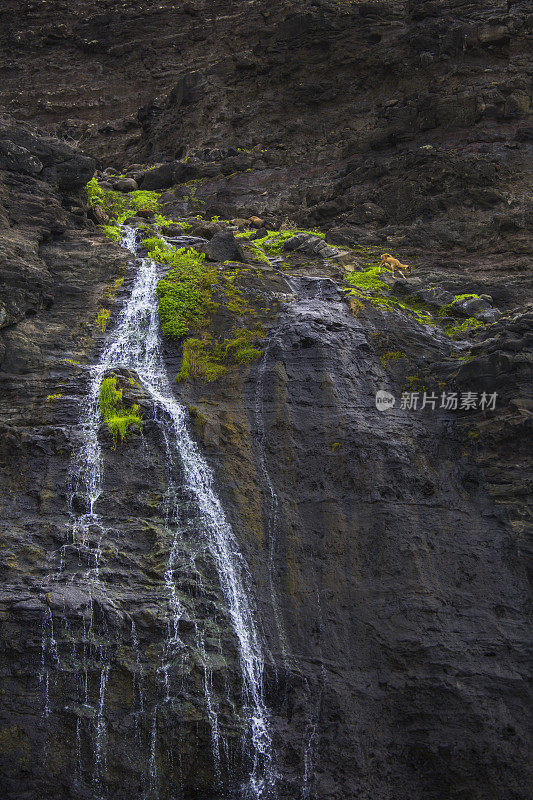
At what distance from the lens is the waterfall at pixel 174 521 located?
8.68 metres

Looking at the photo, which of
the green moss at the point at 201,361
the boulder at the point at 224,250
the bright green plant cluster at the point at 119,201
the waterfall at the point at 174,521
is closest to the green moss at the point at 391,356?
the green moss at the point at 201,361

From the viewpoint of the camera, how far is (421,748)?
898 centimetres

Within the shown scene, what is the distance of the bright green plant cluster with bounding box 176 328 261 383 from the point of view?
13031mm

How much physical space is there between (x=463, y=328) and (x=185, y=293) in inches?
253

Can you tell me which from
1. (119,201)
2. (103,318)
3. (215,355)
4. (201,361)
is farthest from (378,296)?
(119,201)

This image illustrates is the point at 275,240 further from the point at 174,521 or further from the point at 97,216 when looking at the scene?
the point at 174,521

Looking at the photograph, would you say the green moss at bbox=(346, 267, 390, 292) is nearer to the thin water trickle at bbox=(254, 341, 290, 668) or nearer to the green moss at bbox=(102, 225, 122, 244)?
the thin water trickle at bbox=(254, 341, 290, 668)

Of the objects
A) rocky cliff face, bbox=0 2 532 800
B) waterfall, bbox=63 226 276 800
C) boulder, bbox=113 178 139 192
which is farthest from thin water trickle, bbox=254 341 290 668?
boulder, bbox=113 178 139 192

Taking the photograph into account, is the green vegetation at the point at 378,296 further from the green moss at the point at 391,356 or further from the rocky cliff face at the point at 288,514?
the green moss at the point at 391,356

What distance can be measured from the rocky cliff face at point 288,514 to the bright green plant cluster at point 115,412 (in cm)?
14

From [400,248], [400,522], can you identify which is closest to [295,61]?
[400,248]

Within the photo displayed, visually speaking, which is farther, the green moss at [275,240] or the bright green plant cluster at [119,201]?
the bright green plant cluster at [119,201]

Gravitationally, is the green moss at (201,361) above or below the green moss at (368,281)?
below

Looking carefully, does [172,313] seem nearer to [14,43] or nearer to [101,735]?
[101,735]
